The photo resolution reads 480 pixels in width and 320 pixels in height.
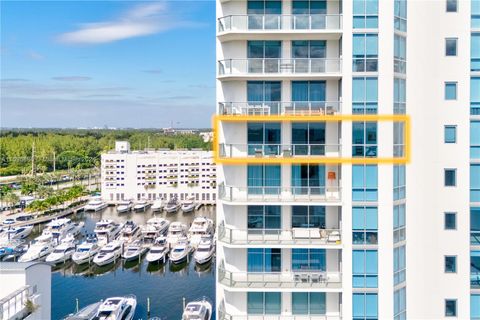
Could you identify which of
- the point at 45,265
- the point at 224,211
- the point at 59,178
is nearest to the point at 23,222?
the point at 59,178

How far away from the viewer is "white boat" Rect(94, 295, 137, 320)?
99.4 ft

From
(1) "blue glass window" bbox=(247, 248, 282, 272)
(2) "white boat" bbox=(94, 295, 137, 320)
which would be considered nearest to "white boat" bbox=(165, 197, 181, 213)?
(2) "white boat" bbox=(94, 295, 137, 320)

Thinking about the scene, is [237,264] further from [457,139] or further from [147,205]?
[147,205]

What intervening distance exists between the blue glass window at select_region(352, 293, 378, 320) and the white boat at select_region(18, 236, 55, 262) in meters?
38.8

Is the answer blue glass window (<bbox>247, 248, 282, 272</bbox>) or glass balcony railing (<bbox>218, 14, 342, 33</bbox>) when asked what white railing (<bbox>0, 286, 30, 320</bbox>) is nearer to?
blue glass window (<bbox>247, 248, 282, 272</bbox>)

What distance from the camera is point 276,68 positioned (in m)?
13.3

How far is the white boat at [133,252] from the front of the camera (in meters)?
44.8

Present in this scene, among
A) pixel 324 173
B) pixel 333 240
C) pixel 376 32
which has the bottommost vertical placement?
pixel 333 240

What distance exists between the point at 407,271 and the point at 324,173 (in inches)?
139

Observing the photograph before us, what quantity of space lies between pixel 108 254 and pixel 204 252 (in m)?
9.01

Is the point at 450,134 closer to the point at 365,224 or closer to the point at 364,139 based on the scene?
the point at 364,139

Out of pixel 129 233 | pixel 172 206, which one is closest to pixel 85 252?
pixel 129 233

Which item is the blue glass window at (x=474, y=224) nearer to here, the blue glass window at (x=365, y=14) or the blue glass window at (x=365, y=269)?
the blue glass window at (x=365, y=269)

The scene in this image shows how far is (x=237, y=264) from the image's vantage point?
13.6 m
